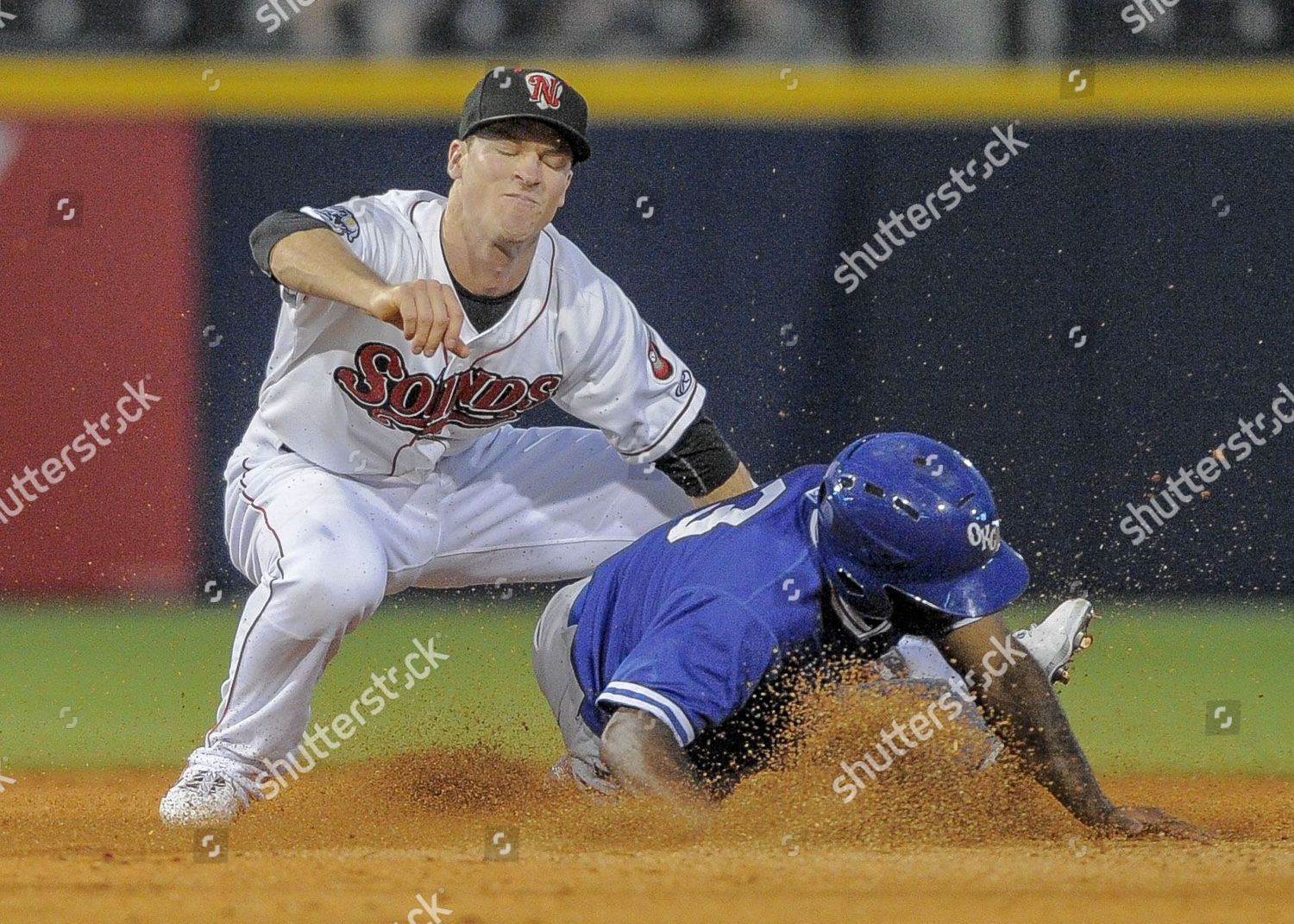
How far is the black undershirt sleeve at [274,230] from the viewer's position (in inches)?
141

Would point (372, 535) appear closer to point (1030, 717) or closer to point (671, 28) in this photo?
point (1030, 717)

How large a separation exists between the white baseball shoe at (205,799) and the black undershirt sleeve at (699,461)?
125 cm

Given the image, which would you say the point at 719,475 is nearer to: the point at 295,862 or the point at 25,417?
the point at 295,862

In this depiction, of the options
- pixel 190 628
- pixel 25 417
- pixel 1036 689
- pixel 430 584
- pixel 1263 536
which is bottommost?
pixel 190 628

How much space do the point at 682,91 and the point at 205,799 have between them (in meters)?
4.60

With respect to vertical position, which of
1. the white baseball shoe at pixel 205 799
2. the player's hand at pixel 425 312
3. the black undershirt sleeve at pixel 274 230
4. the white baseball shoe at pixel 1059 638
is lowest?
the white baseball shoe at pixel 205 799

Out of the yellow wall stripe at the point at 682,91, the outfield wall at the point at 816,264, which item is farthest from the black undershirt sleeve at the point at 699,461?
the yellow wall stripe at the point at 682,91

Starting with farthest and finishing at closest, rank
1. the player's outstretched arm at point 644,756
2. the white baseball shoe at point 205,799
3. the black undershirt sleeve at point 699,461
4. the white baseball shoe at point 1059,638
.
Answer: the black undershirt sleeve at point 699,461
the white baseball shoe at point 1059,638
the white baseball shoe at point 205,799
the player's outstretched arm at point 644,756

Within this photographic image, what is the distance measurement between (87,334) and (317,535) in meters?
3.93

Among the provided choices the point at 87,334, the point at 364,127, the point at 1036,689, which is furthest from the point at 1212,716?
the point at 87,334

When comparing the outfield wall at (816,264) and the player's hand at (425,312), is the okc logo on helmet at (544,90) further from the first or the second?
the outfield wall at (816,264)

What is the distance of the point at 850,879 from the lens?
268 centimetres

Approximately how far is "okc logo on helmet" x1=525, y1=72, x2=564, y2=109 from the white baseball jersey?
0.40 metres

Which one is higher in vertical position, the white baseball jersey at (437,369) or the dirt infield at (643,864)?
the white baseball jersey at (437,369)
